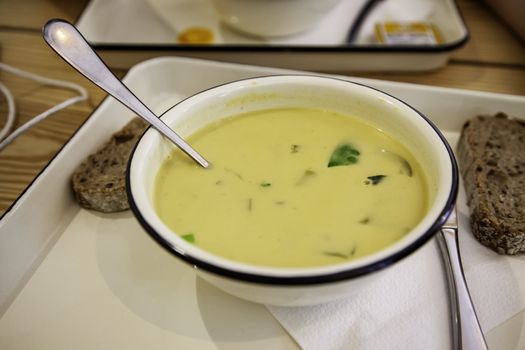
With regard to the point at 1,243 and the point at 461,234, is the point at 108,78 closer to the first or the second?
the point at 1,243

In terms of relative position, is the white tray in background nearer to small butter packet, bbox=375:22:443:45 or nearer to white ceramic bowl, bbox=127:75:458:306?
small butter packet, bbox=375:22:443:45

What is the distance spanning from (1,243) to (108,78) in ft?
1.44

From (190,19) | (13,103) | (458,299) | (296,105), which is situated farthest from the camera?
(190,19)

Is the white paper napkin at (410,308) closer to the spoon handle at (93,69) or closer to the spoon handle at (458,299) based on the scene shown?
the spoon handle at (458,299)

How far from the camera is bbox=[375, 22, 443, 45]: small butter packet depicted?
1.65 meters

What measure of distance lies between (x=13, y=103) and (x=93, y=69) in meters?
0.69

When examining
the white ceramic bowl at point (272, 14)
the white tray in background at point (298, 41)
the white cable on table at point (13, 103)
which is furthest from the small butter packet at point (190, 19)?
the white cable on table at point (13, 103)

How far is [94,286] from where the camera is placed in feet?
3.30

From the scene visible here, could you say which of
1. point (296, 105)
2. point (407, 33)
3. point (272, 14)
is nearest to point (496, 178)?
point (296, 105)

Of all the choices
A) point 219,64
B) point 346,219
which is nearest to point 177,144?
point 346,219

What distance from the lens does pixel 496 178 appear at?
3.76 ft

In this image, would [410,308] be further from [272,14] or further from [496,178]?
[272,14]

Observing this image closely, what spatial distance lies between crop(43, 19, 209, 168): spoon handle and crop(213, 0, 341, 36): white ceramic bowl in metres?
0.78

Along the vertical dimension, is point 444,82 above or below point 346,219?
below
